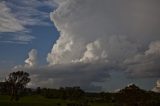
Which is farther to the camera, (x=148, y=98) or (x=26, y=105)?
(x=26, y=105)

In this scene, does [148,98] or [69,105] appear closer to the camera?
[148,98]

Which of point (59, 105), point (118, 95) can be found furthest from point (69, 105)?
point (118, 95)

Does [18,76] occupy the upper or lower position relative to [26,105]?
upper

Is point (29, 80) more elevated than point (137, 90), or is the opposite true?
point (29, 80)

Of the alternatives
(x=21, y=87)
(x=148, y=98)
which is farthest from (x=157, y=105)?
(x=21, y=87)

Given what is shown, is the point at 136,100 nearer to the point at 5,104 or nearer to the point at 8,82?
the point at 5,104

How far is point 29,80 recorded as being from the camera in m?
176

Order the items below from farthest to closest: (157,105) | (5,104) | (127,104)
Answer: (157,105) → (5,104) → (127,104)

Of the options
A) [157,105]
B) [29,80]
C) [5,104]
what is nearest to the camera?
[5,104]

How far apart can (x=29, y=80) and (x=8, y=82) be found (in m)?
10.8

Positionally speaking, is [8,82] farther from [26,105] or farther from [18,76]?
[26,105]

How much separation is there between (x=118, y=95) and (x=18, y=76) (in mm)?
81139

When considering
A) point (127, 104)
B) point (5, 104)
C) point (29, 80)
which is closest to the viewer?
point (127, 104)

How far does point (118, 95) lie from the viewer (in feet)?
346
